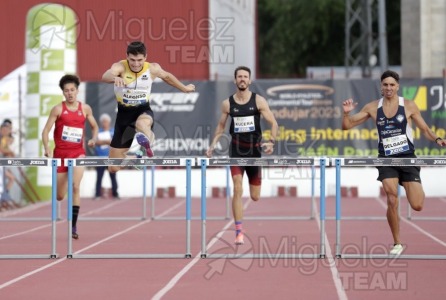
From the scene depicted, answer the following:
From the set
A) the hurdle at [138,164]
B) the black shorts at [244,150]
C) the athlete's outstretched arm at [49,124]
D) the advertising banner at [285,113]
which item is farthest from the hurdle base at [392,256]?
the advertising banner at [285,113]

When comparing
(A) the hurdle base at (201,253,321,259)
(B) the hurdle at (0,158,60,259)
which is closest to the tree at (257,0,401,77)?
(A) the hurdle base at (201,253,321,259)

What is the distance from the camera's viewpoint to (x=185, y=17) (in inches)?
1405

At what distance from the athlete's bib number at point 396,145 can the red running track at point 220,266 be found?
1.23 m

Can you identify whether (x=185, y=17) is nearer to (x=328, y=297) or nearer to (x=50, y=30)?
(x=50, y=30)

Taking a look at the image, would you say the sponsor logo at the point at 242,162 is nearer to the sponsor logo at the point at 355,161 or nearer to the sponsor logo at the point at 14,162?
the sponsor logo at the point at 355,161

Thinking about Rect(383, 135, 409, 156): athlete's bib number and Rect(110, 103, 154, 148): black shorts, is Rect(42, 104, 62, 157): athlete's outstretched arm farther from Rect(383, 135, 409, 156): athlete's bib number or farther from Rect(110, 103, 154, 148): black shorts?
Rect(383, 135, 409, 156): athlete's bib number

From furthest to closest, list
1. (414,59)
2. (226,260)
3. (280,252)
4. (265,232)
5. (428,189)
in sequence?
1. (414,59)
2. (428,189)
3. (265,232)
4. (280,252)
5. (226,260)

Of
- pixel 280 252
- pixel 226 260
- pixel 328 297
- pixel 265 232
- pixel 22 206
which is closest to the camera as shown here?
pixel 328 297

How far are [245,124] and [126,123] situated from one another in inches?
57.4

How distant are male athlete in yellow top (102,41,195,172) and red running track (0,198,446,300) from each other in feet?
4.54

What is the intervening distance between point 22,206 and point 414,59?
1492 cm

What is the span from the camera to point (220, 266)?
38.6 feet

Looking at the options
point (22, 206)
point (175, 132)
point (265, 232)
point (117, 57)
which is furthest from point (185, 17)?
point (265, 232)

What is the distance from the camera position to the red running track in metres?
9.80
